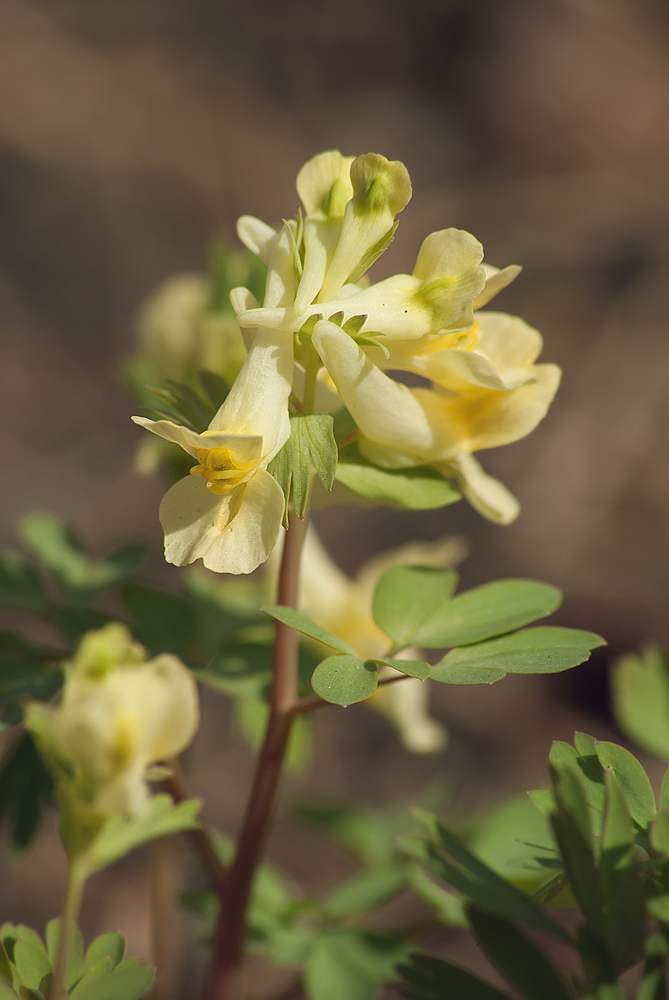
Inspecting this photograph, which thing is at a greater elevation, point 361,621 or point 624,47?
point 624,47

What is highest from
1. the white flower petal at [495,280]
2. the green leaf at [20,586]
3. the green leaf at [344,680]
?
the white flower petal at [495,280]

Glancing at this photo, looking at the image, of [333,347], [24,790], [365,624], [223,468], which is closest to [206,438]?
[223,468]

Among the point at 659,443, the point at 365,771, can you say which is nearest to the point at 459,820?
the point at 365,771

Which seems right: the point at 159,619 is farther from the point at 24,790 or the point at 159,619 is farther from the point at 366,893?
the point at 366,893

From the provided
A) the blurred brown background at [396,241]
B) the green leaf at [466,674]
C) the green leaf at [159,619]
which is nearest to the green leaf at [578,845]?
the green leaf at [466,674]

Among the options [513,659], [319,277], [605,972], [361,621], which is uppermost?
[319,277]

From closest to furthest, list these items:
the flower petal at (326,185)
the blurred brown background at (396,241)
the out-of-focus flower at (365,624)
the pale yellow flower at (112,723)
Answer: the pale yellow flower at (112,723) → the flower petal at (326,185) → the out-of-focus flower at (365,624) → the blurred brown background at (396,241)

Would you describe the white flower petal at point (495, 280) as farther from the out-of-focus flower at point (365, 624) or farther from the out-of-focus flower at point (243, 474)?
the out-of-focus flower at point (365, 624)

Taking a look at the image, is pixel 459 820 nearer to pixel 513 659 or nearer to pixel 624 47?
pixel 513 659
